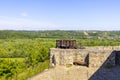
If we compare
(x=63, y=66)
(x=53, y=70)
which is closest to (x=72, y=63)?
(x=63, y=66)

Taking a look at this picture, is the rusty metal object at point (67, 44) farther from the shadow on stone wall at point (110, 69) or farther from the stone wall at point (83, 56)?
the shadow on stone wall at point (110, 69)

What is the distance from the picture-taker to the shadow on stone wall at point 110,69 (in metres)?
18.7

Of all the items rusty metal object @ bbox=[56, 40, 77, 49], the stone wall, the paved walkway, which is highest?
rusty metal object @ bbox=[56, 40, 77, 49]

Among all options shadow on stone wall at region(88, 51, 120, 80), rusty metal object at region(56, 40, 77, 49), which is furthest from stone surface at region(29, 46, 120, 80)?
rusty metal object at region(56, 40, 77, 49)

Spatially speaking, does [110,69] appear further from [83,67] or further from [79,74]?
[79,74]

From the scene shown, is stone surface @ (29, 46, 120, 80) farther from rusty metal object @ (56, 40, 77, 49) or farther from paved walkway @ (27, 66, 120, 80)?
rusty metal object @ (56, 40, 77, 49)

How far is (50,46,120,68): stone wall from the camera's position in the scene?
68.4 ft

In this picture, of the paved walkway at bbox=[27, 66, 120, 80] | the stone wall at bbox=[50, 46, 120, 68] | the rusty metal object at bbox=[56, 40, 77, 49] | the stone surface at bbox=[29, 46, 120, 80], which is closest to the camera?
the paved walkway at bbox=[27, 66, 120, 80]

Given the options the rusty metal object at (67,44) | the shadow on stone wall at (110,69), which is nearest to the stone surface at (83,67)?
the shadow on stone wall at (110,69)

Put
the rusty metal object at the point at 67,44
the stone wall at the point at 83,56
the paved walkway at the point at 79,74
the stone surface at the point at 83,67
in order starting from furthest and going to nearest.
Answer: the rusty metal object at the point at 67,44 < the stone wall at the point at 83,56 < the stone surface at the point at 83,67 < the paved walkway at the point at 79,74

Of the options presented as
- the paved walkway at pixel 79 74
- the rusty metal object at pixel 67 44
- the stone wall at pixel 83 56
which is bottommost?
the paved walkway at pixel 79 74

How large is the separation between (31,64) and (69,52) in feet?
84.2

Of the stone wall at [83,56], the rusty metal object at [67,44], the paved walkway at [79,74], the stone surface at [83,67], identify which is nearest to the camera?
the paved walkway at [79,74]

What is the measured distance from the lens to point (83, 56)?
21703mm
